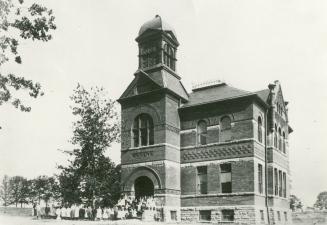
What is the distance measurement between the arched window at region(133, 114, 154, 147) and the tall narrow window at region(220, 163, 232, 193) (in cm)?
516

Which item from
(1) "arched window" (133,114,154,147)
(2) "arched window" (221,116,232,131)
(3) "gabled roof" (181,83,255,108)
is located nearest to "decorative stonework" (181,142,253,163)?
(2) "arched window" (221,116,232,131)

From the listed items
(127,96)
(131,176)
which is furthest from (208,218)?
(127,96)

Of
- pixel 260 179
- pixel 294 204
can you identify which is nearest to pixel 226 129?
pixel 260 179

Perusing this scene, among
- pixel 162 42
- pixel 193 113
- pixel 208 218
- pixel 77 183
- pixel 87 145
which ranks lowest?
pixel 208 218

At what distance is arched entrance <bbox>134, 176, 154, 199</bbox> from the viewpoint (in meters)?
29.0

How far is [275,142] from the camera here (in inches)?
1187

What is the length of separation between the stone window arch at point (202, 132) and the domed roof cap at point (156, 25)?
7572mm

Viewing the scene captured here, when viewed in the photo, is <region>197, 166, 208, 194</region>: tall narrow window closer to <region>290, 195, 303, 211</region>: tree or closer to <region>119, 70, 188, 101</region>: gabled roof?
<region>119, 70, 188, 101</region>: gabled roof

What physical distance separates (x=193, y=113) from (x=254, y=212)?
794cm

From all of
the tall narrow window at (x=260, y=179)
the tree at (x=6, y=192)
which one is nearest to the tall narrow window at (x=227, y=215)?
the tall narrow window at (x=260, y=179)

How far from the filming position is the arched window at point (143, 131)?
94.0 ft

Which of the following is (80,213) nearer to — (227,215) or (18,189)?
(227,215)

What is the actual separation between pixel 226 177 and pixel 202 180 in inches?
72.2

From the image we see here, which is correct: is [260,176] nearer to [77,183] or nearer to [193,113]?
[193,113]
